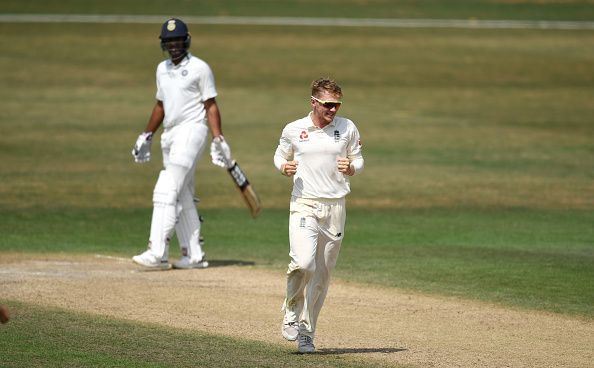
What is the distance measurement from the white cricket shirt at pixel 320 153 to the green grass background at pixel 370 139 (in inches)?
52.8

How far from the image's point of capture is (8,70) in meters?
32.0

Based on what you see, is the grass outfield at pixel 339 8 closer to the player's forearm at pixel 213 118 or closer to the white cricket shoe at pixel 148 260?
the player's forearm at pixel 213 118

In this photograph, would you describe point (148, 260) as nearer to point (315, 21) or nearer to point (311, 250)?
point (311, 250)

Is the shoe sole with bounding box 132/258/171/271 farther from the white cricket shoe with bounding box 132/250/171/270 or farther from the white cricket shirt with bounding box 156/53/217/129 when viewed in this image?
the white cricket shirt with bounding box 156/53/217/129

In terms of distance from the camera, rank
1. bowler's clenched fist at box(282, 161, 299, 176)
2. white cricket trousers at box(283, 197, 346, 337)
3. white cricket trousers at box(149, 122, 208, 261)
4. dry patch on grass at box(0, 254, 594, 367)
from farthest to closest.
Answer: white cricket trousers at box(149, 122, 208, 261)
dry patch on grass at box(0, 254, 594, 367)
bowler's clenched fist at box(282, 161, 299, 176)
white cricket trousers at box(283, 197, 346, 337)

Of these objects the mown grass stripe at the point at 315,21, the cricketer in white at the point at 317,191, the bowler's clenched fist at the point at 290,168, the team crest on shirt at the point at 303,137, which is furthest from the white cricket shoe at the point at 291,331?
the mown grass stripe at the point at 315,21

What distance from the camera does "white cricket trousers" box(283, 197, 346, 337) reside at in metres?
9.55

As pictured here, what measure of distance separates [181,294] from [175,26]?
3.12m

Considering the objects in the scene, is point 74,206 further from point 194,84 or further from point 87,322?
point 87,322

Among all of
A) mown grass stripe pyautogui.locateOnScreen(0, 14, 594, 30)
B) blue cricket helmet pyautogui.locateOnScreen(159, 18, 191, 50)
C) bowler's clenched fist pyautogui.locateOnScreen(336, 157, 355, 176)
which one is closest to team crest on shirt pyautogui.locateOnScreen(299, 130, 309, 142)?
bowler's clenched fist pyautogui.locateOnScreen(336, 157, 355, 176)

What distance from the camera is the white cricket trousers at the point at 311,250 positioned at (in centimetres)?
955

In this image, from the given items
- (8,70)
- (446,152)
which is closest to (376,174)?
(446,152)

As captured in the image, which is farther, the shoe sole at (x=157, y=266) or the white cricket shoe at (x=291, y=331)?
the shoe sole at (x=157, y=266)

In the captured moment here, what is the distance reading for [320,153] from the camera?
31.9ft
